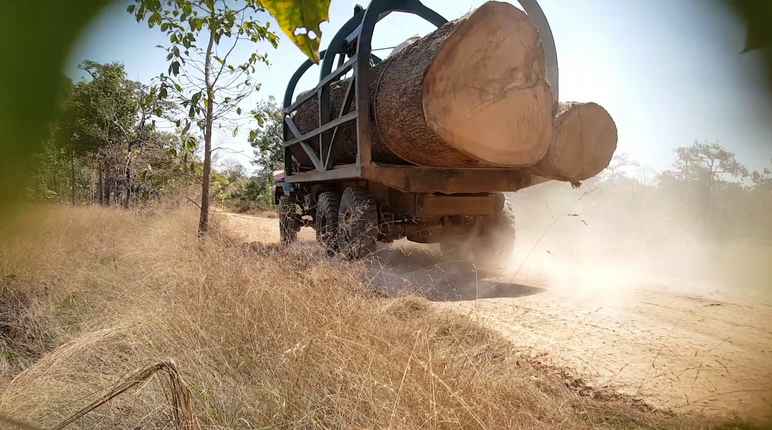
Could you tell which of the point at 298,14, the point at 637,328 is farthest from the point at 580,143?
the point at 298,14

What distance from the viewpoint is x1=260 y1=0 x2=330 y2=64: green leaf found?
32 cm

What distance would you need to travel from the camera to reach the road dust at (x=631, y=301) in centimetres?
194

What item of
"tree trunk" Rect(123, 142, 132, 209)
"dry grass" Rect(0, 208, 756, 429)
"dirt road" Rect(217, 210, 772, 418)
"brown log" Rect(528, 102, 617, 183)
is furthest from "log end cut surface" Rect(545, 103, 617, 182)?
"tree trunk" Rect(123, 142, 132, 209)

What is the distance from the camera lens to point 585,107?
4.00m

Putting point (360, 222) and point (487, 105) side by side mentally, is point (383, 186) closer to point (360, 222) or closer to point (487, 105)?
point (360, 222)

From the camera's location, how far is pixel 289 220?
22.7ft

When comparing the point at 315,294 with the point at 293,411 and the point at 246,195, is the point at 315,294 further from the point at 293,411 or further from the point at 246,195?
the point at 246,195

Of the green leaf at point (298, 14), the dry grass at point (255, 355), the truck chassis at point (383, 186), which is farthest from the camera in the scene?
the truck chassis at point (383, 186)

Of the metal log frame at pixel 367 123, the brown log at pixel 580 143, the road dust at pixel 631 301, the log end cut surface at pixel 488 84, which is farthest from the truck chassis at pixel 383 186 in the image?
the road dust at pixel 631 301

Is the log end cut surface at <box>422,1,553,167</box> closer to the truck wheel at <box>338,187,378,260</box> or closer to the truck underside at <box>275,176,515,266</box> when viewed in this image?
the truck underside at <box>275,176,515,266</box>

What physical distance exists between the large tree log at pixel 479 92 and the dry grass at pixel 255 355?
1165mm

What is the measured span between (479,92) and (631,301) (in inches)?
75.2

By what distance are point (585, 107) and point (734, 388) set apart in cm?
265

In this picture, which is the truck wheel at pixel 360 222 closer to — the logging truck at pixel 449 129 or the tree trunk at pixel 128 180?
the logging truck at pixel 449 129
